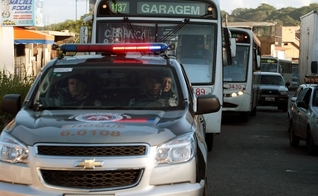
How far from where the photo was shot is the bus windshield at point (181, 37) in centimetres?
1267

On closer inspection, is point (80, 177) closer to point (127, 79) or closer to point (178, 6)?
point (127, 79)

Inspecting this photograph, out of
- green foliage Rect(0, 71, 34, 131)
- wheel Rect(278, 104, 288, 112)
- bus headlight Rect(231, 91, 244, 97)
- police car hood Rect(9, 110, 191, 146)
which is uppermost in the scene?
police car hood Rect(9, 110, 191, 146)

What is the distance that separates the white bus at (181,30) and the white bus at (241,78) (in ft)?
26.9

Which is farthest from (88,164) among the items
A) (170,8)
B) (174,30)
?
(170,8)

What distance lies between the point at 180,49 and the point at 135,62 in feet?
18.0

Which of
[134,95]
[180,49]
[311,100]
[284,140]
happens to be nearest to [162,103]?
[134,95]

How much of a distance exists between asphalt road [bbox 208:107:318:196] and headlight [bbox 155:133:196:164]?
3.35 metres

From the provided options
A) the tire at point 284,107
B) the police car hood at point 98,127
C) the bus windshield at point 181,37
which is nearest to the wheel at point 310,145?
the bus windshield at point 181,37

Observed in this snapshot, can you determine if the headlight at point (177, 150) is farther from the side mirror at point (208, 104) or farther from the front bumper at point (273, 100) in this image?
the front bumper at point (273, 100)

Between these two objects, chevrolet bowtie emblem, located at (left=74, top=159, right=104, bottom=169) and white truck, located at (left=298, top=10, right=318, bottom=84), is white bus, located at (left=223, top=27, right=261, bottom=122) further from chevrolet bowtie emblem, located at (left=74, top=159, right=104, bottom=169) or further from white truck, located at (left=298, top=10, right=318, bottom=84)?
chevrolet bowtie emblem, located at (left=74, top=159, right=104, bottom=169)

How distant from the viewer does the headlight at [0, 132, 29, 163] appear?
5.62 meters

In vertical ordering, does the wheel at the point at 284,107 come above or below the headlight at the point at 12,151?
below

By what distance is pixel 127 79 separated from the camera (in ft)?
23.6

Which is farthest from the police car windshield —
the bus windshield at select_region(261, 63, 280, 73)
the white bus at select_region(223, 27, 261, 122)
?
the bus windshield at select_region(261, 63, 280, 73)
